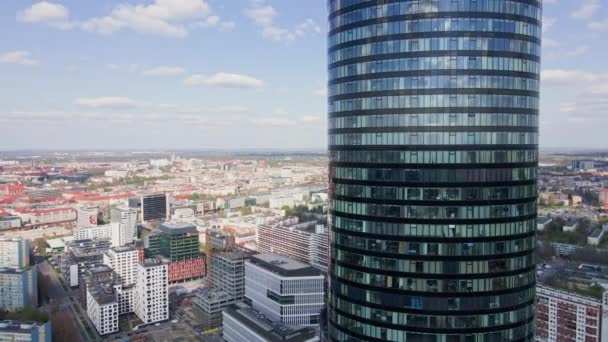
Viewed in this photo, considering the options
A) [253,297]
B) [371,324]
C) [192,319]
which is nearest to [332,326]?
[371,324]

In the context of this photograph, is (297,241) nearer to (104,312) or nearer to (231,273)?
(231,273)

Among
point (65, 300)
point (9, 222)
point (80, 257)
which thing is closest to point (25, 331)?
point (65, 300)

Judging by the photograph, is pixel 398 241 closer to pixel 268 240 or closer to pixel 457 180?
pixel 457 180

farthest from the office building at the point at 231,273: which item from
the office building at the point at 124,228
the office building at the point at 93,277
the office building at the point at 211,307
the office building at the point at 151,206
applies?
the office building at the point at 151,206

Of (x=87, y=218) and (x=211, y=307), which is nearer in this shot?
(x=211, y=307)

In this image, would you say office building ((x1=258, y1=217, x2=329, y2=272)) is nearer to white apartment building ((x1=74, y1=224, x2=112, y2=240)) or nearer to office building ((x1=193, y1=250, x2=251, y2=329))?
office building ((x1=193, y1=250, x2=251, y2=329))

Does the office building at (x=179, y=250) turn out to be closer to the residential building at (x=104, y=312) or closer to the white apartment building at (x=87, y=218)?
the residential building at (x=104, y=312)
